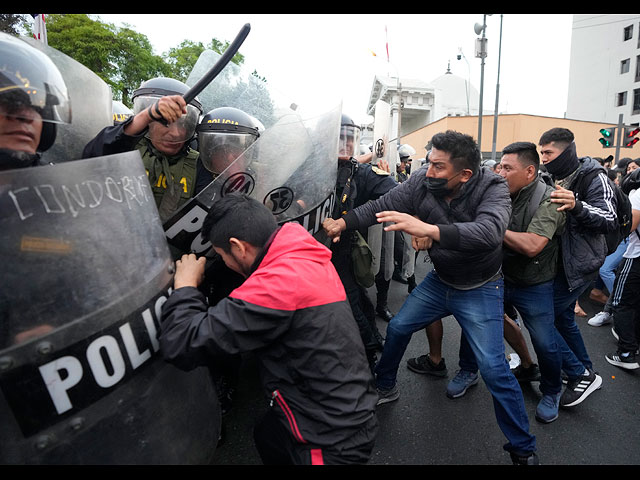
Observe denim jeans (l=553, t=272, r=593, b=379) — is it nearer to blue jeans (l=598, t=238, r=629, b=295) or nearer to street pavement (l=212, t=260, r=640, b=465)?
street pavement (l=212, t=260, r=640, b=465)

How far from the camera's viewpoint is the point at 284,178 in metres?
1.88

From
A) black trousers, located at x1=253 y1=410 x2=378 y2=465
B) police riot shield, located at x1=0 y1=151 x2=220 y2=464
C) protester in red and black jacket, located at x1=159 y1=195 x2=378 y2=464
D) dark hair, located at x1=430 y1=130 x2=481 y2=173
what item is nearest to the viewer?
police riot shield, located at x1=0 y1=151 x2=220 y2=464

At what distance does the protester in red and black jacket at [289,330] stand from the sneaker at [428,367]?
185 cm

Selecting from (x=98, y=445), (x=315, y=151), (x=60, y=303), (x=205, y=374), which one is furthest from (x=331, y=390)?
(x=315, y=151)

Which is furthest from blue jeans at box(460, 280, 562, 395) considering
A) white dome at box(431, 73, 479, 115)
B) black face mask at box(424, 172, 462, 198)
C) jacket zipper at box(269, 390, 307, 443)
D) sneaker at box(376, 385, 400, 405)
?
white dome at box(431, 73, 479, 115)

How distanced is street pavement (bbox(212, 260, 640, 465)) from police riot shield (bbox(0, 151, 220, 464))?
1.47 meters

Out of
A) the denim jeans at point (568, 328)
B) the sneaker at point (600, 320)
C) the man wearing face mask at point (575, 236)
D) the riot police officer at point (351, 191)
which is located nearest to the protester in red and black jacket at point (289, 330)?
the riot police officer at point (351, 191)

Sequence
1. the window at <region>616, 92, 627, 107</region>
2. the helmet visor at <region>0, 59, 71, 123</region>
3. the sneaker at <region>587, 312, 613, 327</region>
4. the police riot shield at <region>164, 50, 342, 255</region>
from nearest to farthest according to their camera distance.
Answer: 1. the helmet visor at <region>0, 59, 71, 123</region>
2. the police riot shield at <region>164, 50, 342, 255</region>
3. the sneaker at <region>587, 312, 613, 327</region>
4. the window at <region>616, 92, 627, 107</region>

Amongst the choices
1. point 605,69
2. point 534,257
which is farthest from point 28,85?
point 605,69

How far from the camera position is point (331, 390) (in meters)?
1.44

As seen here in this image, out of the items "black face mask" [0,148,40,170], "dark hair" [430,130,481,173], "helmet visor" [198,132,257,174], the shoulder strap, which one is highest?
"black face mask" [0,148,40,170]

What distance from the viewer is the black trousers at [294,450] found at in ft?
4.71

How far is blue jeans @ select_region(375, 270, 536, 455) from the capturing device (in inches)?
83.1

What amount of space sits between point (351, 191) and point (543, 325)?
166 centimetres
